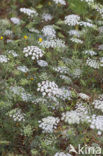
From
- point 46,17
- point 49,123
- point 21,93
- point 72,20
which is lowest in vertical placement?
point 49,123

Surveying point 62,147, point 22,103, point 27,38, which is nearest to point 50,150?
point 62,147

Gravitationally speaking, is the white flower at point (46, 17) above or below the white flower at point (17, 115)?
above

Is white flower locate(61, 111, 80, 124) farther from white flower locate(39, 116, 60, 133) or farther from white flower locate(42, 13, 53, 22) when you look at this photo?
white flower locate(42, 13, 53, 22)

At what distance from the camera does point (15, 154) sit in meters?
3.73

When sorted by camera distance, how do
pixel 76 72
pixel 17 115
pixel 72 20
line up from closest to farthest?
pixel 17 115
pixel 76 72
pixel 72 20

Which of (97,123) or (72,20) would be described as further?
(72,20)

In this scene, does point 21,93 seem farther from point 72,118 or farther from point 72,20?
point 72,20

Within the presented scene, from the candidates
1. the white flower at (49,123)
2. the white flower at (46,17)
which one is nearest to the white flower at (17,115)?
the white flower at (49,123)

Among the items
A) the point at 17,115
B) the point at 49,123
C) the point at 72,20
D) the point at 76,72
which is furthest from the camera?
the point at 72,20

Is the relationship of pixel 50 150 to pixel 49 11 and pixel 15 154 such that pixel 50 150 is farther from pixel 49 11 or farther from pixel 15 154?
pixel 49 11

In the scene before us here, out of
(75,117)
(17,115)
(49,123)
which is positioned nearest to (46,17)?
(17,115)

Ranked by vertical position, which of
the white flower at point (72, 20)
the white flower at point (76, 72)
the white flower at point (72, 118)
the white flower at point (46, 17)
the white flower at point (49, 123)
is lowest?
the white flower at point (49, 123)

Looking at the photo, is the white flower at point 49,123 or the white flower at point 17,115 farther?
the white flower at point 17,115

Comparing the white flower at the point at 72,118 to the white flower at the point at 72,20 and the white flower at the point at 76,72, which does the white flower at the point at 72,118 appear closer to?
the white flower at the point at 76,72
